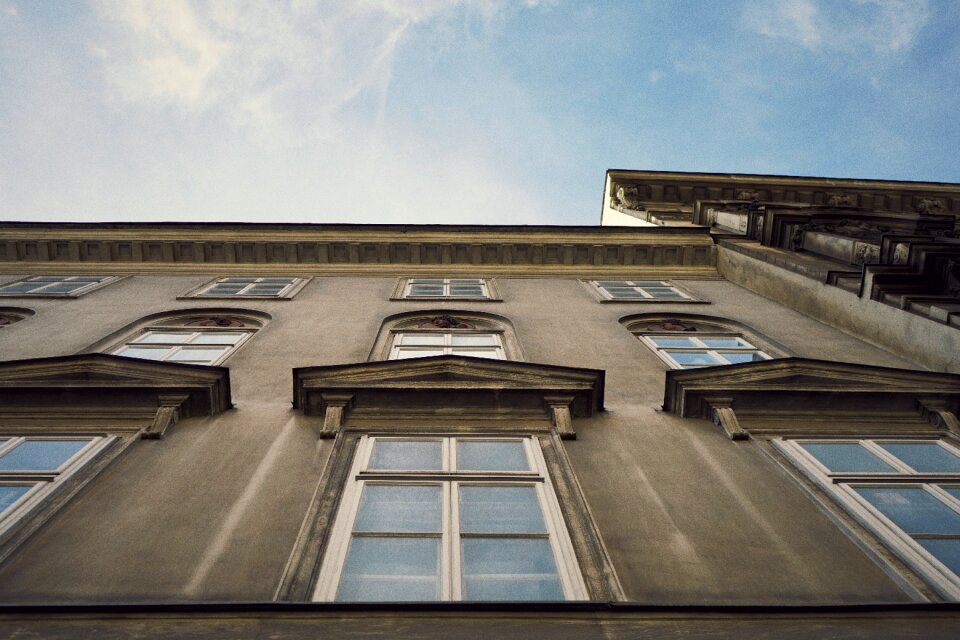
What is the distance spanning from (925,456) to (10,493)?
29.3 ft

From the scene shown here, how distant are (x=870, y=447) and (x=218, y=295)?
12.6 m

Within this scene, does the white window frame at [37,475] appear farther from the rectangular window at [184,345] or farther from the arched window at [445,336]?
the arched window at [445,336]

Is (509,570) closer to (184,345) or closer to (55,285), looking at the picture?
(184,345)

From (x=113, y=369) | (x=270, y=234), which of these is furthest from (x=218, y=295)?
(x=113, y=369)

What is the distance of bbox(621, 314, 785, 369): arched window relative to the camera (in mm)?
11141

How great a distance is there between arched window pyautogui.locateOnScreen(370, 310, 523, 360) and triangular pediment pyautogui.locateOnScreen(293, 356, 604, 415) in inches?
78.0

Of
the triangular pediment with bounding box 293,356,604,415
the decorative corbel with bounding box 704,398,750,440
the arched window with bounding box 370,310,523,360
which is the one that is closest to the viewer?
the decorative corbel with bounding box 704,398,750,440

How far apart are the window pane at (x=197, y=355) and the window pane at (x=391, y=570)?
6.20 meters

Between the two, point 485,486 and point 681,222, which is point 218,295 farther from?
point 681,222

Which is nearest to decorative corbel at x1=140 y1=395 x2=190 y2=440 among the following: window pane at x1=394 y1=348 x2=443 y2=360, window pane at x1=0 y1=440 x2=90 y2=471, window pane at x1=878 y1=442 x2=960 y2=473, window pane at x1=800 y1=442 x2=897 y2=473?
window pane at x1=0 y1=440 x2=90 y2=471

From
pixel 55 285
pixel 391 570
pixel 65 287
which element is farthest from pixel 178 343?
pixel 391 570

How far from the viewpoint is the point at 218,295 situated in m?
15.0

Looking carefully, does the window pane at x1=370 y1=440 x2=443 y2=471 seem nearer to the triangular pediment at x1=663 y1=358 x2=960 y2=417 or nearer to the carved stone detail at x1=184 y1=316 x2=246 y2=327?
the triangular pediment at x1=663 y1=358 x2=960 y2=417

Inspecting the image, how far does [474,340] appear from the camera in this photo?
39.9ft
